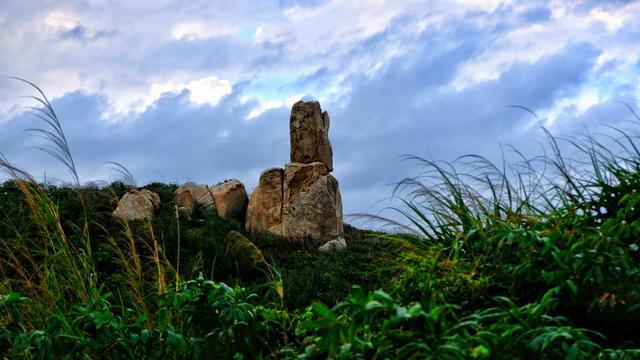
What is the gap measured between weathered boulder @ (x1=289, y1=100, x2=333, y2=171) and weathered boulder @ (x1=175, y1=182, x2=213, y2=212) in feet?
7.11

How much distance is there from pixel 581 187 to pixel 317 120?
42.7 ft

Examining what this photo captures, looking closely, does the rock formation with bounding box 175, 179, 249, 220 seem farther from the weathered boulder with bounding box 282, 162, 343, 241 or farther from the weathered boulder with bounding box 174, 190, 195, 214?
the weathered boulder with bounding box 282, 162, 343, 241

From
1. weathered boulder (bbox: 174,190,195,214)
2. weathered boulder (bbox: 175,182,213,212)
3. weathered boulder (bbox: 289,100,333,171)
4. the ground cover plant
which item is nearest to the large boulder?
weathered boulder (bbox: 289,100,333,171)

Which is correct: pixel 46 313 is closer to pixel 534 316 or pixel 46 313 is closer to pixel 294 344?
pixel 294 344

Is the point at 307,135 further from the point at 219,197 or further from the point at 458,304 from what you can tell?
the point at 458,304

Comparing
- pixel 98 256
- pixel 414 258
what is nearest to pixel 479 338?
pixel 414 258

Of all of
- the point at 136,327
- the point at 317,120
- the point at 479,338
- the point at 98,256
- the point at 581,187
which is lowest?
the point at 479,338

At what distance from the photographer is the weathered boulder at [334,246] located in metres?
15.8

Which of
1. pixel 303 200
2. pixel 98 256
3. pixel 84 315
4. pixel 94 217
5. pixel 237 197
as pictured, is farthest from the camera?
pixel 237 197

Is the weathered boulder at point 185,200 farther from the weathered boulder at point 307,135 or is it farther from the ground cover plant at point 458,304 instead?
the ground cover plant at point 458,304

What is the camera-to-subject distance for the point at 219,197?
18188mm

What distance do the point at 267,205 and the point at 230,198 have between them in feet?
4.36

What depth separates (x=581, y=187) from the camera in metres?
5.06

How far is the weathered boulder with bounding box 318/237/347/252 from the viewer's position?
621 inches
